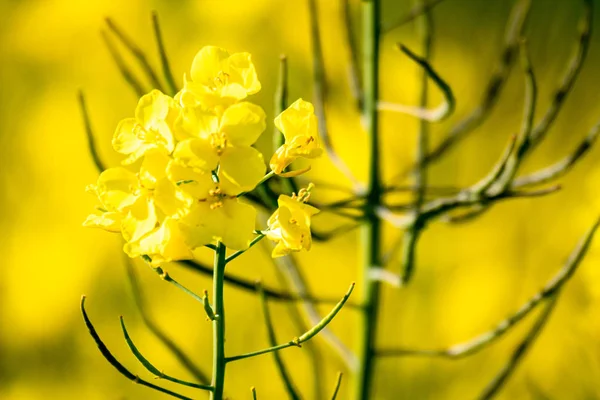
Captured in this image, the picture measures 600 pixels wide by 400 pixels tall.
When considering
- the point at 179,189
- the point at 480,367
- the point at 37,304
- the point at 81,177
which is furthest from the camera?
the point at 81,177

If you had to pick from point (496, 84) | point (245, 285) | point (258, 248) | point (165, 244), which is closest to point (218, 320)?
point (165, 244)

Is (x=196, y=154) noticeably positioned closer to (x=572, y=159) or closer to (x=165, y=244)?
(x=165, y=244)

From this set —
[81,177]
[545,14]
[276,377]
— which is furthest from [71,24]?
[545,14]

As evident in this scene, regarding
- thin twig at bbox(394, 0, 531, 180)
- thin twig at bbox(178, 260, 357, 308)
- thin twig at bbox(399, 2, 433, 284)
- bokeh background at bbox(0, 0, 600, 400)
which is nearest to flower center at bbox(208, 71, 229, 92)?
thin twig at bbox(178, 260, 357, 308)

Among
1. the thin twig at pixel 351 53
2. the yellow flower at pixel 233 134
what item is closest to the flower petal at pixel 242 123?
the yellow flower at pixel 233 134

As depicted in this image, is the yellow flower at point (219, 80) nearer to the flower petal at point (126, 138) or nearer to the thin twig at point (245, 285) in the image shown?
the flower petal at point (126, 138)

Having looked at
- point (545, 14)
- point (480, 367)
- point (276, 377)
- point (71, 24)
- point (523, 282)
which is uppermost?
point (545, 14)

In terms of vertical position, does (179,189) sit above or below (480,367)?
below

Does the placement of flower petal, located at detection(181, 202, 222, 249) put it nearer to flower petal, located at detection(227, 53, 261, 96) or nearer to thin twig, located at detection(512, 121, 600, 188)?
flower petal, located at detection(227, 53, 261, 96)

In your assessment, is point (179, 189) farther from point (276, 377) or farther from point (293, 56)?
point (293, 56)
